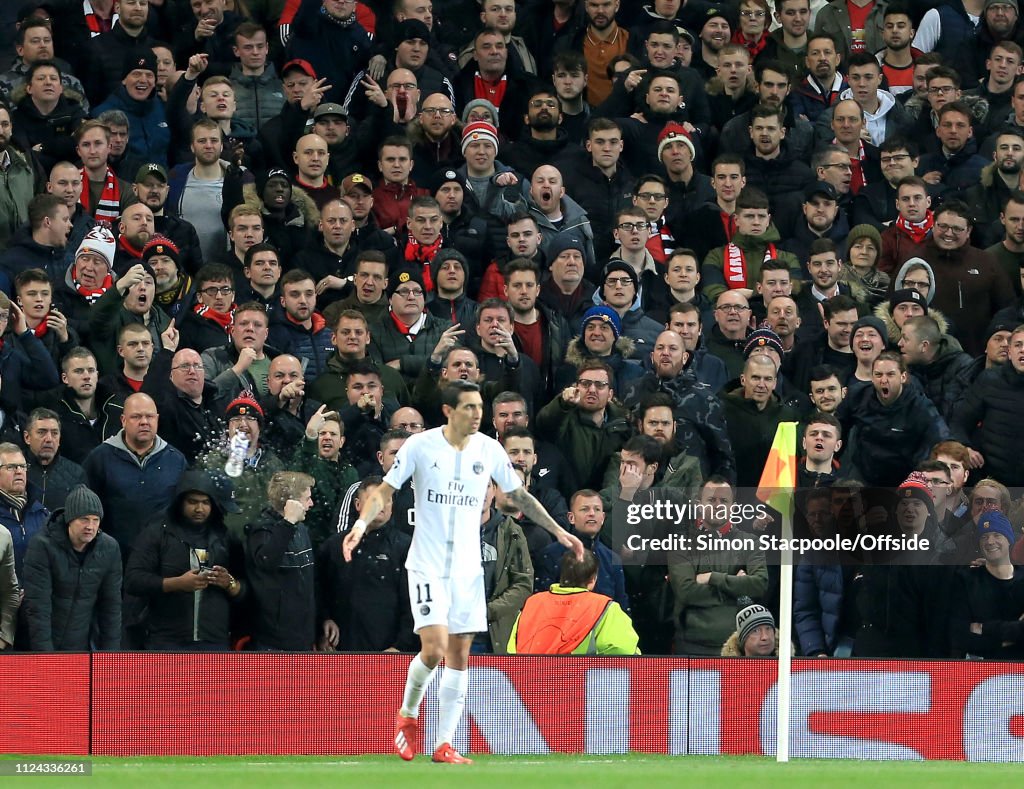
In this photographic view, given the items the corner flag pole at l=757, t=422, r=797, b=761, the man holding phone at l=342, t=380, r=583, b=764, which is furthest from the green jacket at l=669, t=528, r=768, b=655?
the man holding phone at l=342, t=380, r=583, b=764

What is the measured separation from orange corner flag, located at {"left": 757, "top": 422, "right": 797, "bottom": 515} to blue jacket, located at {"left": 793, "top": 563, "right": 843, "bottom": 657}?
6.21ft

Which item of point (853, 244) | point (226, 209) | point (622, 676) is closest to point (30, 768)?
point (622, 676)

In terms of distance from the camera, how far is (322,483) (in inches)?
572

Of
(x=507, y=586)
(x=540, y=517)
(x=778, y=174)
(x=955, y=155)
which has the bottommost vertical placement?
(x=507, y=586)

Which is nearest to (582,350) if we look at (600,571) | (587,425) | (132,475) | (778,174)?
(587,425)

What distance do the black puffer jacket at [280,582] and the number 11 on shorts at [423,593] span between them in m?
2.08

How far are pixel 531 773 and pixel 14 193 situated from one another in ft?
25.5

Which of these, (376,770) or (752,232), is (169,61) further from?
(376,770)

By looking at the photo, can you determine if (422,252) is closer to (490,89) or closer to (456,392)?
(490,89)

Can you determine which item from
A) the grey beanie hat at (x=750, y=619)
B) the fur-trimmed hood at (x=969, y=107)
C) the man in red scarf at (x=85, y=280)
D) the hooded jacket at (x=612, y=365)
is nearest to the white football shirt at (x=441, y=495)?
the grey beanie hat at (x=750, y=619)

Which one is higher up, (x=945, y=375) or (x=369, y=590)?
(x=945, y=375)

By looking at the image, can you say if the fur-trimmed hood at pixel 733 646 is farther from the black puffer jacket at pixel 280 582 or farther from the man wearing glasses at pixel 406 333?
the man wearing glasses at pixel 406 333

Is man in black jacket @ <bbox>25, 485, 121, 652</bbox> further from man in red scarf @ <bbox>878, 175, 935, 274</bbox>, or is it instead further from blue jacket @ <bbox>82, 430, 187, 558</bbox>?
man in red scarf @ <bbox>878, 175, 935, 274</bbox>

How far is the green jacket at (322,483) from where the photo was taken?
47.3 feet
